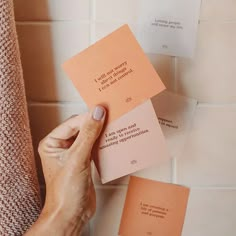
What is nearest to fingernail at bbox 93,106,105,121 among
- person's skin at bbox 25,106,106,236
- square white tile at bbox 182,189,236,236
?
person's skin at bbox 25,106,106,236

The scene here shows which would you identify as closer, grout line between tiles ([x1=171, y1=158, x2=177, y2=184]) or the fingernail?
the fingernail

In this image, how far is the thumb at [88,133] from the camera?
56 cm

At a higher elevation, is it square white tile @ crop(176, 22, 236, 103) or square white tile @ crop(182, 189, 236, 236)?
square white tile @ crop(176, 22, 236, 103)

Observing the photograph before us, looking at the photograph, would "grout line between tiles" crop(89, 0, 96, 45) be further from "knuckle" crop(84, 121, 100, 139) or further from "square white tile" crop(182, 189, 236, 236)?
"square white tile" crop(182, 189, 236, 236)

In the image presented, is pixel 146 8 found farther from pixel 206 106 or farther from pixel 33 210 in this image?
pixel 33 210

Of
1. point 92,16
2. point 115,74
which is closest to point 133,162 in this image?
point 115,74

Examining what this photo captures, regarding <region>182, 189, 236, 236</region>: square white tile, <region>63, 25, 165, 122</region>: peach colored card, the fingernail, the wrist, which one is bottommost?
<region>182, 189, 236, 236</region>: square white tile

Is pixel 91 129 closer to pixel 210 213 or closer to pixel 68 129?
pixel 68 129

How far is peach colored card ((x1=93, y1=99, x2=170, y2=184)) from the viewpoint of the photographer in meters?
0.58

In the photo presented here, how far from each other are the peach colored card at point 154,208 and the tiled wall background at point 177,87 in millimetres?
12

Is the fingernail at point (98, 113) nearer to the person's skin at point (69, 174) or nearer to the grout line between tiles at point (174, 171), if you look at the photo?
the person's skin at point (69, 174)

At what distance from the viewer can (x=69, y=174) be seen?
57cm

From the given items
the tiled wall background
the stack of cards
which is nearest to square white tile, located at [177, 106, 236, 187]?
the tiled wall background

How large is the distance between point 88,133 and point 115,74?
91 mm
